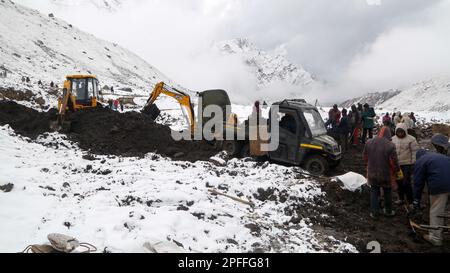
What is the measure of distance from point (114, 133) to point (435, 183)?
463 inches

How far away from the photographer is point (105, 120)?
14.2 m

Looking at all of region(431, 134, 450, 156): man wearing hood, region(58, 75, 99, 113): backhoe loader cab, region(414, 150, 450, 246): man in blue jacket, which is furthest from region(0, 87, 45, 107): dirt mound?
region(431, 134, 450, 156): man wearing hood

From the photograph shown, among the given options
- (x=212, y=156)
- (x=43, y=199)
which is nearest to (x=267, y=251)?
(x=43, y=199)

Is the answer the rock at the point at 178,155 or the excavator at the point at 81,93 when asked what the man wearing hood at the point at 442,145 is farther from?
the excavator at the point at 81,93

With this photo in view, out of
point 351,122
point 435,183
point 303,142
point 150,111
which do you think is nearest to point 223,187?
point 303,142

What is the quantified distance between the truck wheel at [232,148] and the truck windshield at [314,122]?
266cm

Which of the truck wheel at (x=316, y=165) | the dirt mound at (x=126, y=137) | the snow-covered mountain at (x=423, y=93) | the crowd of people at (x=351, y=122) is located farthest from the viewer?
the snow-covered mountain at (x=423, y=93)

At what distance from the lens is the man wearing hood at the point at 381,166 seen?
6164 millimetres

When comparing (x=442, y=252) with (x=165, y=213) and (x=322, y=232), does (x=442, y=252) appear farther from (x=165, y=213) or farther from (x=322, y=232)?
(x=165, y=213)

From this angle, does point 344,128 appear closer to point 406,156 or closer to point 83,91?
point 406,156

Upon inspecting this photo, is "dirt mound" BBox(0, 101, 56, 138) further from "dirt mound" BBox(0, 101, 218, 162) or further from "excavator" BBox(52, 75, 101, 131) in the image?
"excavator" BBox(52, 75, 101, 131)

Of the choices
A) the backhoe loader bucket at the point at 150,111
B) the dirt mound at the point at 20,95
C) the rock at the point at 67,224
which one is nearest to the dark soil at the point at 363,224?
the rock at the point at 67,224

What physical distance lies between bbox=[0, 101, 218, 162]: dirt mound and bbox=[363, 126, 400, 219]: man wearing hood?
601cm

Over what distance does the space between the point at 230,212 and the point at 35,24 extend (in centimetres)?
7515
